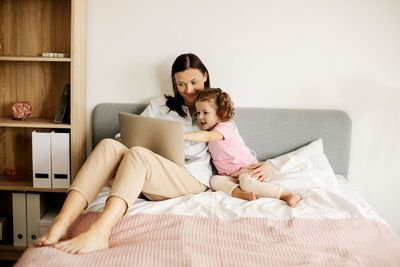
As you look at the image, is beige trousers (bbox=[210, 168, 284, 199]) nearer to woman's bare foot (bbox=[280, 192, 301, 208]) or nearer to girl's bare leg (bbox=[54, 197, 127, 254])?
woman's bare foot (bbox=[280, 192, 301, 208])

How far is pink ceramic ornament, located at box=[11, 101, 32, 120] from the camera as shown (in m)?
2.11

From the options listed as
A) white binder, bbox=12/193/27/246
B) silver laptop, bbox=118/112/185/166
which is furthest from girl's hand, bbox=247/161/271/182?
white binder, bbox=12/193/27/246

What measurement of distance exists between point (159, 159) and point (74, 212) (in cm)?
43

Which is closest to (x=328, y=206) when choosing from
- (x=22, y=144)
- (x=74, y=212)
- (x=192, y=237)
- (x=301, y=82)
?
(x=192, y=237)

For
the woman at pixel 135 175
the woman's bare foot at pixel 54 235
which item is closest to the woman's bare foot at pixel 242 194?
the woman at pixel 135 175

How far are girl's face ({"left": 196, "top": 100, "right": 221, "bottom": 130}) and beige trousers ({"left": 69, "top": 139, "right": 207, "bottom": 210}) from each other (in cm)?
33

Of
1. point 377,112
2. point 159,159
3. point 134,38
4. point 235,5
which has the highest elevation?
point 235,5

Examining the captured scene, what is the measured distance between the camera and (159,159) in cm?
161

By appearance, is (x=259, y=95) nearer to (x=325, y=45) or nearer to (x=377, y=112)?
(x=325, y=45)

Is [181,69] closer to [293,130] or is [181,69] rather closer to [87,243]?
[293,130]

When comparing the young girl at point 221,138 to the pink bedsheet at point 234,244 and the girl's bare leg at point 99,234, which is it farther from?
the girl's bare leg at point 99,234

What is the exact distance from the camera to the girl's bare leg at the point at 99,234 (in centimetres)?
118

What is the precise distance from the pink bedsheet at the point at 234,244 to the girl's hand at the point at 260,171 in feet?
1.33

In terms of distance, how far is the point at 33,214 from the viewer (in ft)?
6.88
